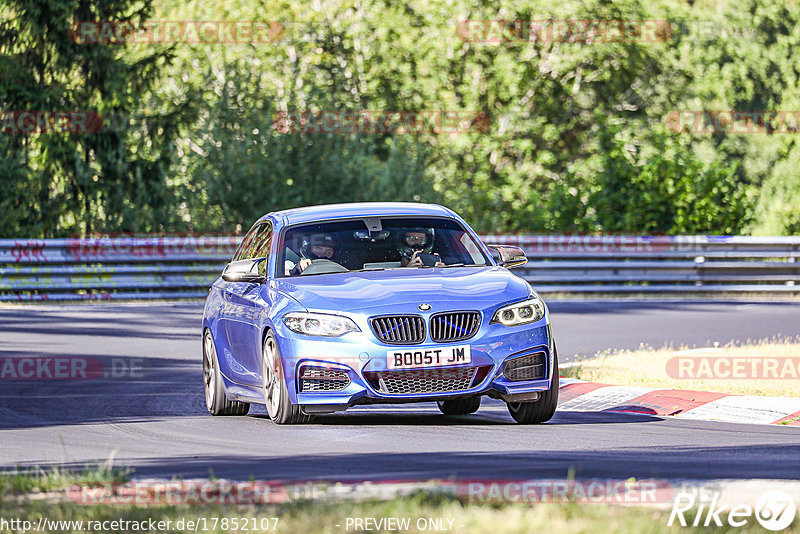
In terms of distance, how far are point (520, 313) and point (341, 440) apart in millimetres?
1566

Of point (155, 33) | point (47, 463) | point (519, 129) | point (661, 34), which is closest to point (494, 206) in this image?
point (519, 129)

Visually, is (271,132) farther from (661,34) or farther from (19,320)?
(661,34)

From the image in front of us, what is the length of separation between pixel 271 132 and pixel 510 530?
96.0 ft

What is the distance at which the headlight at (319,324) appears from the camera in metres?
10.4

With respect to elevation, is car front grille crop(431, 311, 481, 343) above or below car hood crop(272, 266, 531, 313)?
below

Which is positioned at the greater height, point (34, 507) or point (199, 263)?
point (34, 507)

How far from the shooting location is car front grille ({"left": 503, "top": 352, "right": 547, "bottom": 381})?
10.5 m

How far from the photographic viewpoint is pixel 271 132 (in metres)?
34.7
